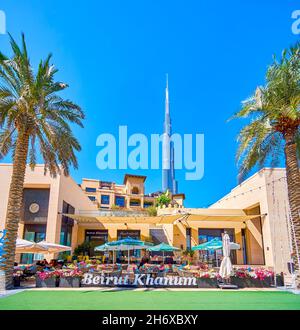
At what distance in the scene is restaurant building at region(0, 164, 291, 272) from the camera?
21.2 meters

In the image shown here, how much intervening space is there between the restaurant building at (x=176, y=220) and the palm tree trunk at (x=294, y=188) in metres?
3.56

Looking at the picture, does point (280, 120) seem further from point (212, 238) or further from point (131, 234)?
point (131, 234)

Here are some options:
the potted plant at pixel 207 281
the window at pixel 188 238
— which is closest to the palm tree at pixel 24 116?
the potted plant at pixel 207 281

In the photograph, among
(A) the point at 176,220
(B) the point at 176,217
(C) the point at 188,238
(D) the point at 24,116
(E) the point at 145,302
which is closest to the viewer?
(E) the point at 145,302

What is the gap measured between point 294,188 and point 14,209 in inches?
469

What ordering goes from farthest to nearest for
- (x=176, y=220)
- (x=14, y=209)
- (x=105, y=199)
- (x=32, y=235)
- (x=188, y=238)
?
1. (x=105, y=199)
2. (x=188, y=238)
3. (x=176, y=220)
4. (x=32, y=235)
5. (x=14, y=209)

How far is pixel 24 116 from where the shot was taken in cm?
1307

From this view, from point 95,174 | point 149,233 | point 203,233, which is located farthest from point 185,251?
point 95,174

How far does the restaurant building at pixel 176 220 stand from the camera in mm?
21203

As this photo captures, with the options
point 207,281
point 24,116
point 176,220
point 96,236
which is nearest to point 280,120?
point 207,281

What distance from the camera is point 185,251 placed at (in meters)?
26.3

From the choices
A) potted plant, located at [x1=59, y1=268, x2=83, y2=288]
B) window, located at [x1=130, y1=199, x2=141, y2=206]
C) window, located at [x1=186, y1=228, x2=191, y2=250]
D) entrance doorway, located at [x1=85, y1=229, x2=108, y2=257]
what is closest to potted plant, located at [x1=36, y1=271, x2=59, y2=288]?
potted plant, located at [x1=59, y1=268, x2=83, y2=288]

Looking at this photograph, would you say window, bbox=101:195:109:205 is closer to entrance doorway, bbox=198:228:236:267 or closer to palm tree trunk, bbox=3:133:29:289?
entrance doorway, bbox=198:228:236:267
